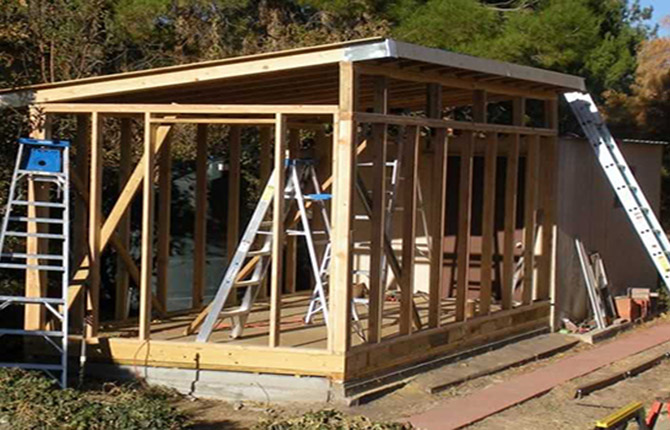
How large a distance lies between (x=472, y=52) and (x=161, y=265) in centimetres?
716

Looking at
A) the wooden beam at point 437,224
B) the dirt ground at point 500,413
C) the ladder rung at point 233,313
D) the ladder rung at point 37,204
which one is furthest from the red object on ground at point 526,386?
the ladder rung at point 37,204

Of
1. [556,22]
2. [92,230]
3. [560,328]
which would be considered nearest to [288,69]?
[92,230]

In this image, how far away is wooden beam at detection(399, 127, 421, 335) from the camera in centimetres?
955

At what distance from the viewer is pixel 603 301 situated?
13.5 metres

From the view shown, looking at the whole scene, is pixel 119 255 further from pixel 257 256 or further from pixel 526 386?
pixel 526 386

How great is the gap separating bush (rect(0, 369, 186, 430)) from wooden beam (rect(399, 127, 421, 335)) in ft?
9.12

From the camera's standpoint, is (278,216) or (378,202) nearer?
(278,216)

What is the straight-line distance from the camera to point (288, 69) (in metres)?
8.63

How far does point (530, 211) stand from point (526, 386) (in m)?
2.70

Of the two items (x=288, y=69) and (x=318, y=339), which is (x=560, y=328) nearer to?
(x=318, y=339)

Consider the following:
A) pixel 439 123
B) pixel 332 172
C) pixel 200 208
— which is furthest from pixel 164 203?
pixel 439 123

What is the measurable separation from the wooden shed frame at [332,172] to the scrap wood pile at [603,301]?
176cm

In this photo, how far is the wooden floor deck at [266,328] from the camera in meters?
9.55

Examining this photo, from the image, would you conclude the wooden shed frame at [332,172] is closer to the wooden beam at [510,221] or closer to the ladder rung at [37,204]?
the wooden beam at [510,221]
